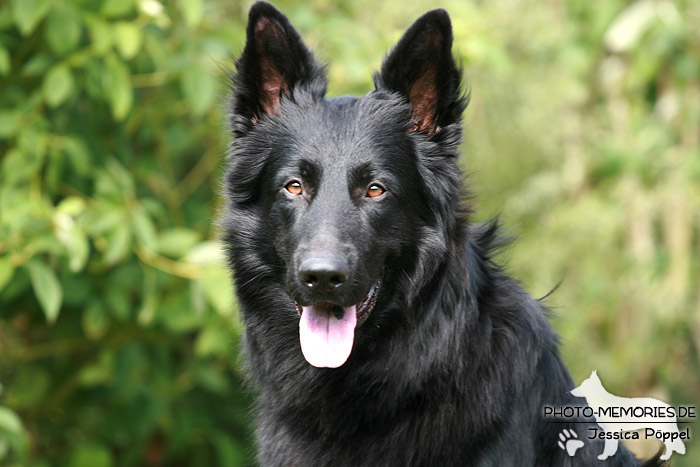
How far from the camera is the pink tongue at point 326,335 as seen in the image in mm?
3248

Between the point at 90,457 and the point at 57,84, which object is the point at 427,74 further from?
the point at 90,457

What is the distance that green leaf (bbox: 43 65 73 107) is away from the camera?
4859 mm

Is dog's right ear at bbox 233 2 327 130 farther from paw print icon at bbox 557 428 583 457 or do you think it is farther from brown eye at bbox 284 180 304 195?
paw print icon at bbox 557 428 583 457

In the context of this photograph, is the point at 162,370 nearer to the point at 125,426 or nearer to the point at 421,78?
the point at 125,426

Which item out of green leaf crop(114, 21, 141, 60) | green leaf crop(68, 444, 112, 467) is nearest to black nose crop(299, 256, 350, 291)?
green leaf crop(114, 21, 141, 60)

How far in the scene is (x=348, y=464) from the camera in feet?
10.9

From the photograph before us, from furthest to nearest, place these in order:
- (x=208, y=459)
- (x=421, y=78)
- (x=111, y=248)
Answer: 1. (x=208, y=459)
2. (x=111, y=248)
3. (x=421, y=78)

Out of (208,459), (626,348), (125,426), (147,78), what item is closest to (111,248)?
(147,78)

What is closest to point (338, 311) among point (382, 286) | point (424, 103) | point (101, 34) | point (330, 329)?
point (330, 329)

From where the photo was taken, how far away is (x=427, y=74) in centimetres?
351

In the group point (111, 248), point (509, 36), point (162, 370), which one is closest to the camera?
point (111, 248)

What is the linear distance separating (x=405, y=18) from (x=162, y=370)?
11.7ft

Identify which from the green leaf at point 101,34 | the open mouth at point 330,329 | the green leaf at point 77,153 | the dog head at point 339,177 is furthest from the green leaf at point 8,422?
the green leaf at point 101,34

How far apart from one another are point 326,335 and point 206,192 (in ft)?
12.1
